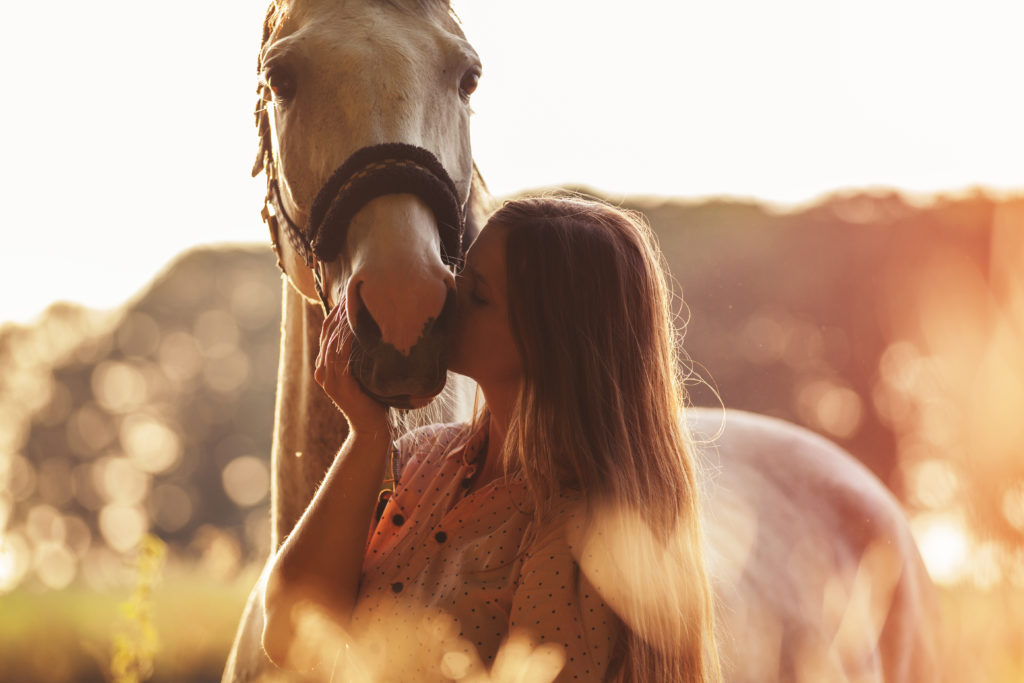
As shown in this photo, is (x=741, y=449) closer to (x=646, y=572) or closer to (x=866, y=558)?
(x=866, y=558)

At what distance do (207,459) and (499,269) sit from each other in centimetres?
1206

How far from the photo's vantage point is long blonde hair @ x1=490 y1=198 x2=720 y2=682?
53.0 inches

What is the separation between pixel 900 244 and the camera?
8883 mm

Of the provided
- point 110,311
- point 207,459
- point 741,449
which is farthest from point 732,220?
point 110,311

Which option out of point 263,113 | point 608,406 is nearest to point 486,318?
point 608,406

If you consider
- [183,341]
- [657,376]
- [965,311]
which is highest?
[657,376]

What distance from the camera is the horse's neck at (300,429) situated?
2.17 m

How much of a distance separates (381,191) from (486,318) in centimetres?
42

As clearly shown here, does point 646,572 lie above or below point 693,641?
above

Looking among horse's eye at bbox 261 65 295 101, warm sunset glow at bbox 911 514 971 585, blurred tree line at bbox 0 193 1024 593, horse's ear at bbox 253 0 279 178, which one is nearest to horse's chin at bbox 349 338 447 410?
horse's eye at bbox 261 65 295 101

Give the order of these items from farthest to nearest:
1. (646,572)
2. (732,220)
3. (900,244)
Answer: (732,220) → (900,244) → (646,572)

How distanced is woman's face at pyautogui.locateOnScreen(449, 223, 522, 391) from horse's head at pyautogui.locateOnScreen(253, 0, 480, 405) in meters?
0.03

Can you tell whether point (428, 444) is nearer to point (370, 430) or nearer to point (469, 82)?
point (370, 430)

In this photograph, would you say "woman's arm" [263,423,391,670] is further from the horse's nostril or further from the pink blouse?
the horse's nostril
